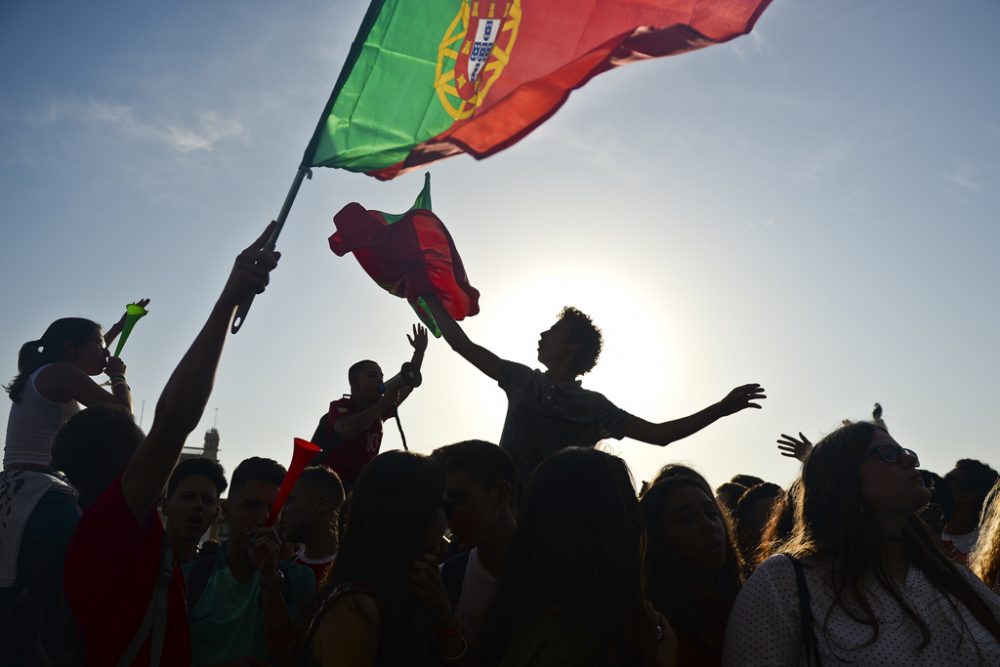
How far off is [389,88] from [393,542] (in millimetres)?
3182

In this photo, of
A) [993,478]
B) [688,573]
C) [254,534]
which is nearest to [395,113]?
[254,534]

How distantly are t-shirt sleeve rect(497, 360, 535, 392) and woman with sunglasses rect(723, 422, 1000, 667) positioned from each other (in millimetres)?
1925

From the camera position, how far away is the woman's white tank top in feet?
15.2

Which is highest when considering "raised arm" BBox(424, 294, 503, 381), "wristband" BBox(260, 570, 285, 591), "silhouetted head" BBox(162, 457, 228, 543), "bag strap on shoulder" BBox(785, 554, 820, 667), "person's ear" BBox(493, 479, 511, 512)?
"raised arm" BBox(424, 294, 503, 381)

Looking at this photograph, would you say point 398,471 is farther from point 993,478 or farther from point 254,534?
point 993,478

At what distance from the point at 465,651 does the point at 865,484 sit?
170cm

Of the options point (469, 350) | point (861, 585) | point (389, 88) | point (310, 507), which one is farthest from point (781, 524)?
point (389, 88)

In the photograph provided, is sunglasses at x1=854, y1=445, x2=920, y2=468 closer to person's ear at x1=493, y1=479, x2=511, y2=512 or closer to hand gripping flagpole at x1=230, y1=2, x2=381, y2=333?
person's ear at x1=493, y1=479, x2=511, y2=512

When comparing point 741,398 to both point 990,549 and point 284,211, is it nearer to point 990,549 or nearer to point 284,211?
point 990,549

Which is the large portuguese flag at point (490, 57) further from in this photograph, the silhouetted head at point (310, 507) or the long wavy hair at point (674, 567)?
the long wavy hair at point (674, 567)

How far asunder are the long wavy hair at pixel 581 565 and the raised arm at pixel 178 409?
1268mm

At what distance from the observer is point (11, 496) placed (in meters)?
4.35

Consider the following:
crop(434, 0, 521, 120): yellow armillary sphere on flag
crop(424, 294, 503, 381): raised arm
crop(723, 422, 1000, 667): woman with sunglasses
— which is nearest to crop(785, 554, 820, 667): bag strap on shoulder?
crop(723, 422, 1000, 667): woman with sunglasses

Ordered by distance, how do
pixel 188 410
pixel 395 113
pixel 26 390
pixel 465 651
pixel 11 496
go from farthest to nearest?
1. pixel 395 113
2. pixel 26 390
3. pixel 11 496
4. pixel 465 651
5. pixel 188 410
